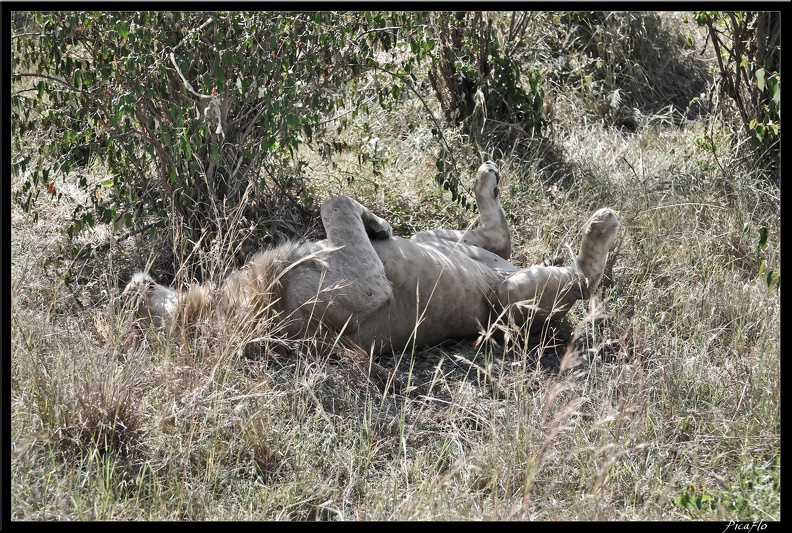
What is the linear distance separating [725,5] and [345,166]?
272 centimetres

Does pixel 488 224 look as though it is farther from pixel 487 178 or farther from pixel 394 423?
pixel 394 423

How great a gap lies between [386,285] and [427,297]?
0.28 metres

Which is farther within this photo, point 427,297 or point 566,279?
point 566,279

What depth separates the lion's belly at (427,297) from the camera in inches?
149

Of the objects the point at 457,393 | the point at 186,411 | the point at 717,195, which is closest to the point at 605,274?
the point at 717,195

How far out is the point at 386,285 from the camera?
3.71 meters

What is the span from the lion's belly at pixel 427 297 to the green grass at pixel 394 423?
0.35ft

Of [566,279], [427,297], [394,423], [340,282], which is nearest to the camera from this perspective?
[394,423]

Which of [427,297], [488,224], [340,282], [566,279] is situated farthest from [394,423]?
[488,224]

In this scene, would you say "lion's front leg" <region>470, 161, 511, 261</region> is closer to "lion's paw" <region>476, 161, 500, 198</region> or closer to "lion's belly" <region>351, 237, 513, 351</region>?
"lion's paw" <region>476, 161, 500, 198</region>

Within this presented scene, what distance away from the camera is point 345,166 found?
18.8 ft

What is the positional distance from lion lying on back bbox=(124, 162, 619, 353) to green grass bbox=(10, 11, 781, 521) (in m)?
0.14
